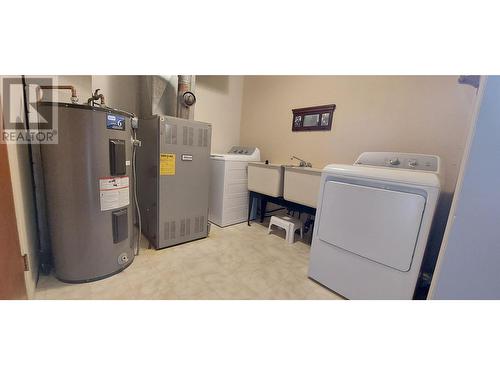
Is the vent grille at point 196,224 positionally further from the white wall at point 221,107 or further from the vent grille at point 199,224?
the white wall at point 221,107

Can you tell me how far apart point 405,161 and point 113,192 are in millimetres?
2354

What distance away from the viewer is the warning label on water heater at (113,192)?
147cm

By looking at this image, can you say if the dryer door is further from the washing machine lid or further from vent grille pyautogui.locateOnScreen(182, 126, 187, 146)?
vent grille pyautogui.locateOnScreen(182, 126, 187, 146)

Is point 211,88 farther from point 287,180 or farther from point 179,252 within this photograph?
point 179,252

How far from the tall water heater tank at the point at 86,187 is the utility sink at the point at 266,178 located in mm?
1496

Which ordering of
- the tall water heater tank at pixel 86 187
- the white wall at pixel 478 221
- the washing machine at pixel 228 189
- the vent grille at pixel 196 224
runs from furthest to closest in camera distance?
the washing machine at pixel 228 189 < the vent grille at pixel 196 224 < the tall water heater tank at pixel 86 187 < the white wall at pixel 478 221

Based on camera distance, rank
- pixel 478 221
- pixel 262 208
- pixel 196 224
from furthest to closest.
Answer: pixel 262 208 < pixel 196 224 < pixel 478 221

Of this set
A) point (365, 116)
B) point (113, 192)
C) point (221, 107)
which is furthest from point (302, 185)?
point (221, 107)

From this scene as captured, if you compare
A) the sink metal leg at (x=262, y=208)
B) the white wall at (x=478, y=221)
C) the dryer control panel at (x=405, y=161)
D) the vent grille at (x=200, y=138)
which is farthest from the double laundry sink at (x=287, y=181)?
the white wall at (x=478, y=221)

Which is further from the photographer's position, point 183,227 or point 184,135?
point 183,227

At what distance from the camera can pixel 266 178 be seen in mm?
2545

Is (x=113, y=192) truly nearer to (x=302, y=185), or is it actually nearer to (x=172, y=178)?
(x=172, y=178)

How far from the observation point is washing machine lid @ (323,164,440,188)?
115 cm

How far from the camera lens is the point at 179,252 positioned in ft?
6.68
